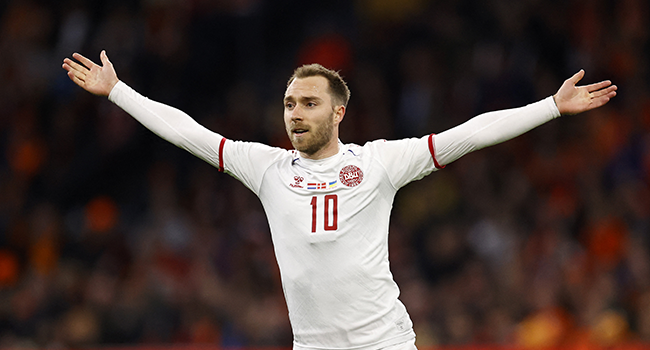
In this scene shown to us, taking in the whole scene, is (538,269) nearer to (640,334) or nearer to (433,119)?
(640,334)

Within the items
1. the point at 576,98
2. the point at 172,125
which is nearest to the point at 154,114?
the point at 172,125

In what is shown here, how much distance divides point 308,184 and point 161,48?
8.68 m

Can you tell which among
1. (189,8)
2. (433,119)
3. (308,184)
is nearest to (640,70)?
(433,119)

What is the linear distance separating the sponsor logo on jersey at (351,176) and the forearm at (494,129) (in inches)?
19.8

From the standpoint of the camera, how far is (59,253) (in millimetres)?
11867

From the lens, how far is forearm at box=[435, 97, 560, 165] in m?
5.33

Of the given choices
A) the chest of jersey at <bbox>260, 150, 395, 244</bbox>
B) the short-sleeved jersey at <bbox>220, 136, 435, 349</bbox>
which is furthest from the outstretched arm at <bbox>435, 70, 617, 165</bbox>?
the chest of jersey at <bbox>260, 150, 395, 244</bbox>

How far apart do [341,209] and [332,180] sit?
22 cm

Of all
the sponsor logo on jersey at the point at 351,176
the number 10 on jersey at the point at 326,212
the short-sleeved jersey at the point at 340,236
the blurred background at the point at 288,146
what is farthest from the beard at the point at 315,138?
Result: the blurred background at the point at 288,146

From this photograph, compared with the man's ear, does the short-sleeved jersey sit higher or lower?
lower

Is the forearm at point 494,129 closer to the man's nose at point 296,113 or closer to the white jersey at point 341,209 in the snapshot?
the white jersey at point 341,209

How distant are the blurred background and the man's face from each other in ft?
15.5

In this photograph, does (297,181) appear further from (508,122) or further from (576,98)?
(576,98)

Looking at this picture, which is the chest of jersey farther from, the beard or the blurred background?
the blurred background
